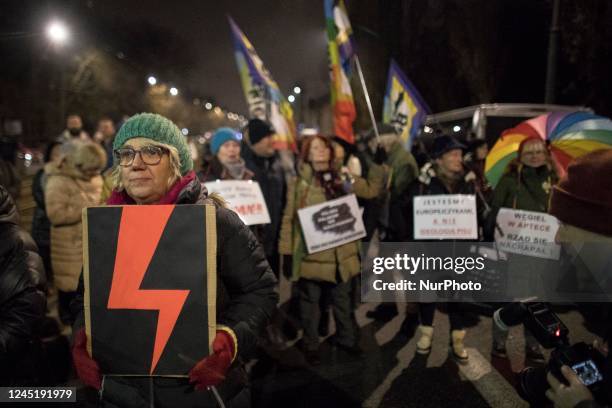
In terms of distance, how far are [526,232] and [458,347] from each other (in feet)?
3.89

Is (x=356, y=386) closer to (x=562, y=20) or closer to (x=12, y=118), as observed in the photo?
(x=562, y=20)

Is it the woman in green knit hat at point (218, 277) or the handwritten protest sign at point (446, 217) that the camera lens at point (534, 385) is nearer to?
the woman in green knit hat at point (218, 277)

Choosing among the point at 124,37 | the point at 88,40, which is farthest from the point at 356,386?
the point at 124,37

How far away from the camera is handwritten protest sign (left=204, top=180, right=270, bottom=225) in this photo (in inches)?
171

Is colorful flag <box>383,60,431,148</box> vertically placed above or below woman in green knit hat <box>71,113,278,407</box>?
above

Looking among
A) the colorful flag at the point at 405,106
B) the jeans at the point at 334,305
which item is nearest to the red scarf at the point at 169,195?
the jeans at the point at 334,305

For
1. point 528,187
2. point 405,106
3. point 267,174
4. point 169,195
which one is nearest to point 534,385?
point 169,195

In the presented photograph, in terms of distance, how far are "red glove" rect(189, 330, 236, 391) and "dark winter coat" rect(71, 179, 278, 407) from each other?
9 centimetres

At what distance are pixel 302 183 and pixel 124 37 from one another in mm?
43125

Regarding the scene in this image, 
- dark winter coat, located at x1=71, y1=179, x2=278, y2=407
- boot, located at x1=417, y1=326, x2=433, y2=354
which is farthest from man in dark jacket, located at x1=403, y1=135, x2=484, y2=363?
dark winter coat, located at x1=71, y1=179, x2=278, y2=407

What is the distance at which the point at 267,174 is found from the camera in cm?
495

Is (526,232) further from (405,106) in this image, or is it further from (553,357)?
(405,106)

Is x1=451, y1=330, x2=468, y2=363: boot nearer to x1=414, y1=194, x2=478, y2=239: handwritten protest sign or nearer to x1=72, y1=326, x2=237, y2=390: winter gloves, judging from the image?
x1=414, y1=194, x2=478, y2=239: handwritten protest sign

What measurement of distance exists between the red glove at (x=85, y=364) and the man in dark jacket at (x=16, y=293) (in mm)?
508
